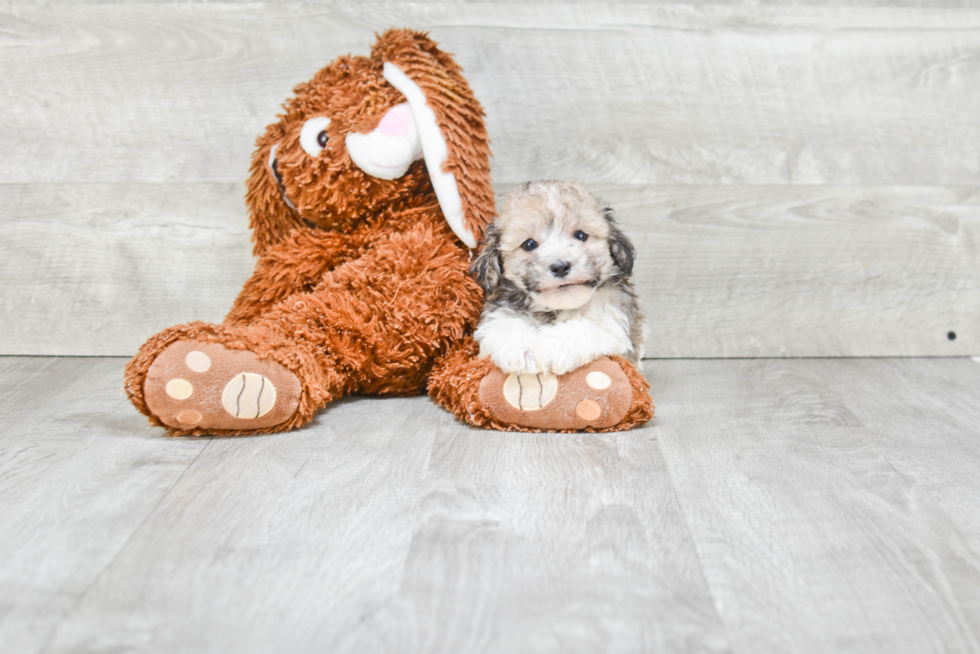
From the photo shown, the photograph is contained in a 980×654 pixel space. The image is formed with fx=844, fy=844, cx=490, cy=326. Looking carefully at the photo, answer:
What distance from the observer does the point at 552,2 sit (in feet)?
5.66

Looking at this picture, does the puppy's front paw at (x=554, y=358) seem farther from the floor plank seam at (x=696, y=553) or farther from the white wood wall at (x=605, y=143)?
the white wood wall at (x=605, y=143)

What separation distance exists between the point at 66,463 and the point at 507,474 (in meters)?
0.60

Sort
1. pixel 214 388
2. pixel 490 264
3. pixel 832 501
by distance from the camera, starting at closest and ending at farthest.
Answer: pixel 832 501, pixel 214 388, pixel 490 264

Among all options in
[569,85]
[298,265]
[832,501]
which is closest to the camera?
[832,501]

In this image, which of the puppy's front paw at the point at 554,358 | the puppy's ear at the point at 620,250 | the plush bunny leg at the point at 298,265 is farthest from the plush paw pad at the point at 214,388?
the puppy's ear at the point at 620,250

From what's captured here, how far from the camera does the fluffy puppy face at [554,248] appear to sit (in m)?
1.25

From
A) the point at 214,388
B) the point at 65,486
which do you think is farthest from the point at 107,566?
the point at 214,388

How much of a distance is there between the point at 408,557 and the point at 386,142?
725 millimetres

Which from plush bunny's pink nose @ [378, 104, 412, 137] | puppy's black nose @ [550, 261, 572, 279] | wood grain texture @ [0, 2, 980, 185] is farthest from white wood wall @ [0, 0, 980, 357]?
puppy's black nose @ [550, 261, 572, 279]

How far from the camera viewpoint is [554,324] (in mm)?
1288

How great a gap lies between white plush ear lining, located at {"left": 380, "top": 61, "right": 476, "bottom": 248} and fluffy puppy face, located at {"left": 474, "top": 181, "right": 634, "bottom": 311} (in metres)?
0.09

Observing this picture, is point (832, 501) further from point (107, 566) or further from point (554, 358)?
point (107, 566)

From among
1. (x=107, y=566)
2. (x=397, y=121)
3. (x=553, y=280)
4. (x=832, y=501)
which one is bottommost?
(x=832, y=501)

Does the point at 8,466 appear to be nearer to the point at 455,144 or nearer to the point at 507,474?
the point at 507,474
